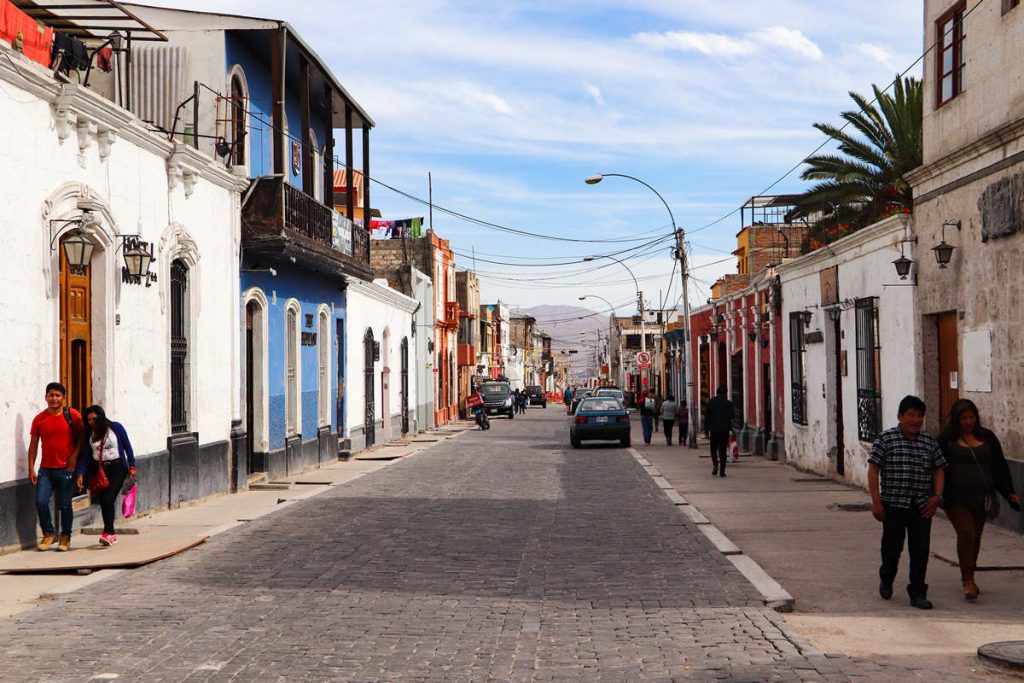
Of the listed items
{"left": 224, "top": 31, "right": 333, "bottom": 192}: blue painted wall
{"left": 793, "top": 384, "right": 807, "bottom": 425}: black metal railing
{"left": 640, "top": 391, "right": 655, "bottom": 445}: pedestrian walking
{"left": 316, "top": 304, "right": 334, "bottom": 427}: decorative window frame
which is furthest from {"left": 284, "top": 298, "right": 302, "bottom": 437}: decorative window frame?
{"left": 640, "top": 391, "right": 655, "bottom": 445}: pedestrian walking

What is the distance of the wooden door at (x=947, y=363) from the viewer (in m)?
15.4

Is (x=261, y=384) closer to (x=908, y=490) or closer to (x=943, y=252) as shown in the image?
(x=943, y=252)

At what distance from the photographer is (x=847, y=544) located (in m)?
12.7

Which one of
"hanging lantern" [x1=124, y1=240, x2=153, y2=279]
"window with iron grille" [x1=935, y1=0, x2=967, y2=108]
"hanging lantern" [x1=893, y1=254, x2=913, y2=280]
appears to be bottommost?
"hanging lantern" [x1=893, y1=254, x2=913, y2=280]

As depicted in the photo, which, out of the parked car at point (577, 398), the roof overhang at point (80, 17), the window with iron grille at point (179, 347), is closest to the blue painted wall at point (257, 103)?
the roof overhang at point (80, 17)

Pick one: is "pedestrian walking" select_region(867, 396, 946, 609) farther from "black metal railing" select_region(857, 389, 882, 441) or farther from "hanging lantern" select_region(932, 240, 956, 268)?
"black metal railing" select_region(857, 389, 882, 441)

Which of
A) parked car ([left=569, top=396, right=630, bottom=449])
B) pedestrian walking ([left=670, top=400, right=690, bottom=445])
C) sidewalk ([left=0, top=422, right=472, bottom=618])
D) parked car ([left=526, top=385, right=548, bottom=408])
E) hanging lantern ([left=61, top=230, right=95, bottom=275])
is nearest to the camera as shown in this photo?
sidewalk ([left=0, top=422, right=472, bottom=618])

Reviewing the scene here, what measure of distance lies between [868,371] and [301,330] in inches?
482

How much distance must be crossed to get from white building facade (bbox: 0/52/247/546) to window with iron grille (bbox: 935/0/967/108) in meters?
10.8

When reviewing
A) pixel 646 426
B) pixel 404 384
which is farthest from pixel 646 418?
pixel 404 384

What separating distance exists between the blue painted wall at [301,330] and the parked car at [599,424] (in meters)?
7.25

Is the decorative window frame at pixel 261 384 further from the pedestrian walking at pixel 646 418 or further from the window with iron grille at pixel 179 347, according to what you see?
the pedestrian walking at pixel 646 418

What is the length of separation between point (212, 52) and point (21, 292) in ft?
34.4

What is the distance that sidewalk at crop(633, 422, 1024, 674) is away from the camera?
7.86 meters
